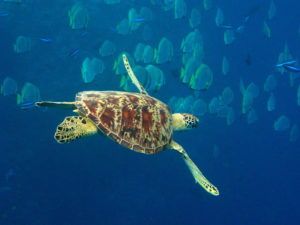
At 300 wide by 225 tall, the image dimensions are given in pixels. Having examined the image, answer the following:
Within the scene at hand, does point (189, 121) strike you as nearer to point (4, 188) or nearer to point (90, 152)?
point (90, 152)

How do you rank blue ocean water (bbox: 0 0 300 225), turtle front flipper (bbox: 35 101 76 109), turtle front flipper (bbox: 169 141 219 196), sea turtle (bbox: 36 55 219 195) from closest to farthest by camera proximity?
1. turtle front flipper (bbox: 35 101 76 109)
2. sea turtle (bbox: 36 55 219 195)
3. turtle front flipper (bbox: 169 141 219 196)
4. blue ocean water (bbox: 0 0 300 225)

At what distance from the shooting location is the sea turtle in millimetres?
2850

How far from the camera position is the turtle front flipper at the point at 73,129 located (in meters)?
2.59

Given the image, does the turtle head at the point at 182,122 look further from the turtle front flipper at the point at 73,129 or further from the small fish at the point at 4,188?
the small fish at the point at 4,188

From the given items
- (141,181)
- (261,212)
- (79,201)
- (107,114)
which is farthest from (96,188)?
(261,212)

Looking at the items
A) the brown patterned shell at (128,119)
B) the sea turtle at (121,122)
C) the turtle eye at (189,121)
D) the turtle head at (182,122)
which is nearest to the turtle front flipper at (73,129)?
the sea turtle at (121,122)

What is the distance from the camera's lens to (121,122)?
3.03 meters

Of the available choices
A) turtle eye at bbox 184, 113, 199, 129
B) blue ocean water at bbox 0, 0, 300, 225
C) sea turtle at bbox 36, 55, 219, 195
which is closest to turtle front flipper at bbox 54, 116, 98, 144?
sea turtle at bbox 36, 55, 219, 195

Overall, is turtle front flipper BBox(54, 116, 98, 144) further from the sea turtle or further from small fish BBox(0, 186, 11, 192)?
small fish BBox(0, 186, 11, 192)

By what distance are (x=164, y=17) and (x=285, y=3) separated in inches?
817

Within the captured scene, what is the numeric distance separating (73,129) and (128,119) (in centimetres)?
74

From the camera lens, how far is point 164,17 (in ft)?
45.3

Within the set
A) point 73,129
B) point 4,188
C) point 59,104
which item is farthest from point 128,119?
point 4,188

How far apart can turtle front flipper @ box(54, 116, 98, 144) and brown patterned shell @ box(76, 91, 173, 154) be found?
0.14 m
